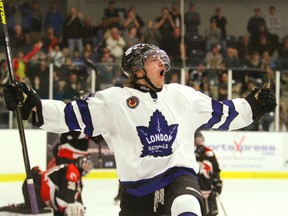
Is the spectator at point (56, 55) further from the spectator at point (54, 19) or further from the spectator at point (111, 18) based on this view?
the spectator at point (111, 18)

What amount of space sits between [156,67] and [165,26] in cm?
956

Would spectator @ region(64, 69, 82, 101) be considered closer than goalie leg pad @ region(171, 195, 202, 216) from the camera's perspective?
No

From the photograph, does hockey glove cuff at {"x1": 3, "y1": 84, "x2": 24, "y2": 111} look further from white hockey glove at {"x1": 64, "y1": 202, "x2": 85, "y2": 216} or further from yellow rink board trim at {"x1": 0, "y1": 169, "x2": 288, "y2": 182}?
yellow rink board trim at {"x1": 0, "y1": 169, "x2": 288, "y2": 182}

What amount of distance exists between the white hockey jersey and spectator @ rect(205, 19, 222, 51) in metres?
9.97

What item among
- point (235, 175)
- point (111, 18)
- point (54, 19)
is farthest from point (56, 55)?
point (235, 175)

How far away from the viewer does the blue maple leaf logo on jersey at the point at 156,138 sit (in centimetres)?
354

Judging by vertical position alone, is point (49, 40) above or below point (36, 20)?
below

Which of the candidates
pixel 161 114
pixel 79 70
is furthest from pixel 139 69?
pixel 79 70

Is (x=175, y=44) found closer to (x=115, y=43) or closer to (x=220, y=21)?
(x=115, y=43)

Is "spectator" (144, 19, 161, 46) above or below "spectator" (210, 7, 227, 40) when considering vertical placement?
below

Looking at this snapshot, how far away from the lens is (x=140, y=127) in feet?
11.6

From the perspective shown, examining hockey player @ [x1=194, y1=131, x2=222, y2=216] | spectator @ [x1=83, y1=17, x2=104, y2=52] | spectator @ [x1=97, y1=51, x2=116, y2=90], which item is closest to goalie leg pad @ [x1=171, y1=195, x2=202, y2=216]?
hockey player @ [x1=194, y1=131, x2=222, y2=216]

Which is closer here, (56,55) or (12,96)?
(12,96)

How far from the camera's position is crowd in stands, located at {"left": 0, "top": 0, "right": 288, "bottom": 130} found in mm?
10578
